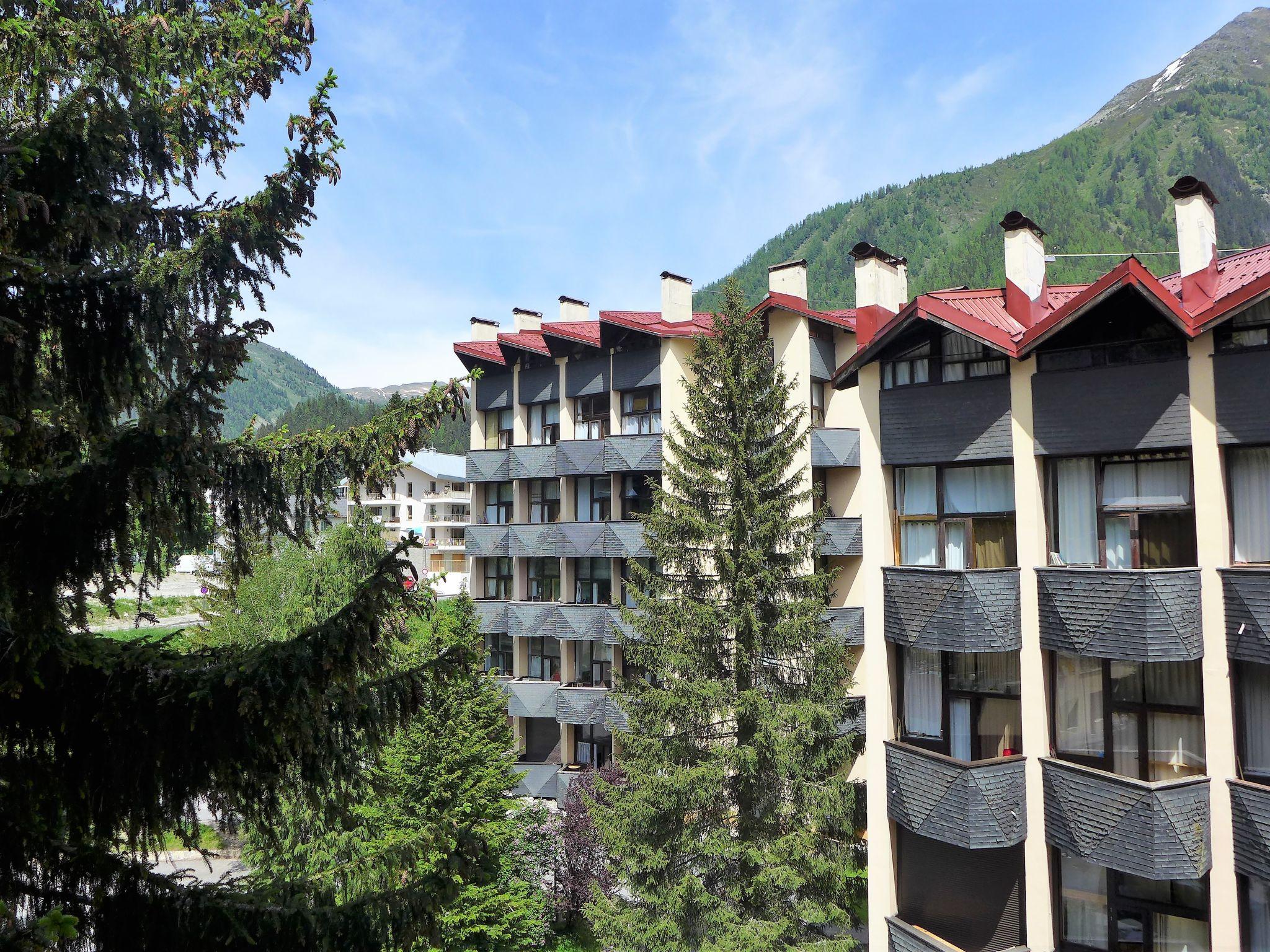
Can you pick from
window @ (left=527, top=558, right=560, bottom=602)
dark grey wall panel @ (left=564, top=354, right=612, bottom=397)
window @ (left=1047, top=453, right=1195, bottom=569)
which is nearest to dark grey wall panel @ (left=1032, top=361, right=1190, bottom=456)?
window @ (left=1047, top=453, right=1195, bottom=569)

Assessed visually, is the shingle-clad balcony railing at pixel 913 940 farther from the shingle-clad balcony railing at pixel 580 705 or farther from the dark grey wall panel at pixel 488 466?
the dark grey wall panel at pixel 488 466

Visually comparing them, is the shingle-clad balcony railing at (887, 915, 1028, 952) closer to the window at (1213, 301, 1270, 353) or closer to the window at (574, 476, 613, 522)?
the window at (1213, 301, 1270, 353)

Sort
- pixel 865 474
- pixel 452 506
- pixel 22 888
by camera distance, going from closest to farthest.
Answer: pixel 22 888, pixel 865 474, pixel 452 506

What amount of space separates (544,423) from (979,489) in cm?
1942

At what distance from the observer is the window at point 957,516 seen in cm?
1273

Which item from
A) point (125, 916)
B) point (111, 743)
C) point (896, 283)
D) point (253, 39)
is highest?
point (253, 39)

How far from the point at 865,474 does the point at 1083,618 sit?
3982mm

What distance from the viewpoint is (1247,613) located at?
1045 centimetres

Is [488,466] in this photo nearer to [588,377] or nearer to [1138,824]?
[588,377]

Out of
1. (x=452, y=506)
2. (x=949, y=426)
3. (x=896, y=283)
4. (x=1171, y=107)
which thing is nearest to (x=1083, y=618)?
(x=949, y=426)

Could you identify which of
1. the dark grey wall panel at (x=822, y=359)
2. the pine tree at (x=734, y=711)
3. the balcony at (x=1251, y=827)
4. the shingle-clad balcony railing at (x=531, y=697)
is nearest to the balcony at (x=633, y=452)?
the dark grey wall panel at (x=822, y=359)

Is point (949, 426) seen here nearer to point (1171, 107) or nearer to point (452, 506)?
point (452, 506)

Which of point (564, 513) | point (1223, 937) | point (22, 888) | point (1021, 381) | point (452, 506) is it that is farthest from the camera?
point (452, 506)

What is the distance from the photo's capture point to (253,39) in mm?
11125
